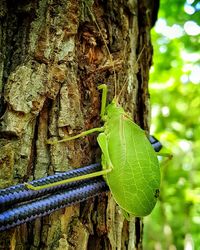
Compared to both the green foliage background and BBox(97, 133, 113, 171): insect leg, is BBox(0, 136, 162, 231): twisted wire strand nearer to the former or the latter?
BBox(97, 133, 113, 171): insect leg

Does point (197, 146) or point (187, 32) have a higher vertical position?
point (187, 32)

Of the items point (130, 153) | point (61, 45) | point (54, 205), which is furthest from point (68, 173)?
point (61, 45)

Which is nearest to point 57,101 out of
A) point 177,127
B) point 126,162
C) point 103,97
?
point 103,97

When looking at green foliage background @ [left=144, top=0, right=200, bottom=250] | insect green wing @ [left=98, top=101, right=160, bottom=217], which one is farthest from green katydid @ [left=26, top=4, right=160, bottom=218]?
green foliage background @ [left=144, top=0, right=200, bottom=250]

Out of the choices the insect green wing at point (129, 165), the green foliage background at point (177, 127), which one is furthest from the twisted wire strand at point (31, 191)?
the green foliage background at point (177, 127)

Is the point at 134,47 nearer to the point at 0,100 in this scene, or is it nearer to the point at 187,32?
the point at 0,100
